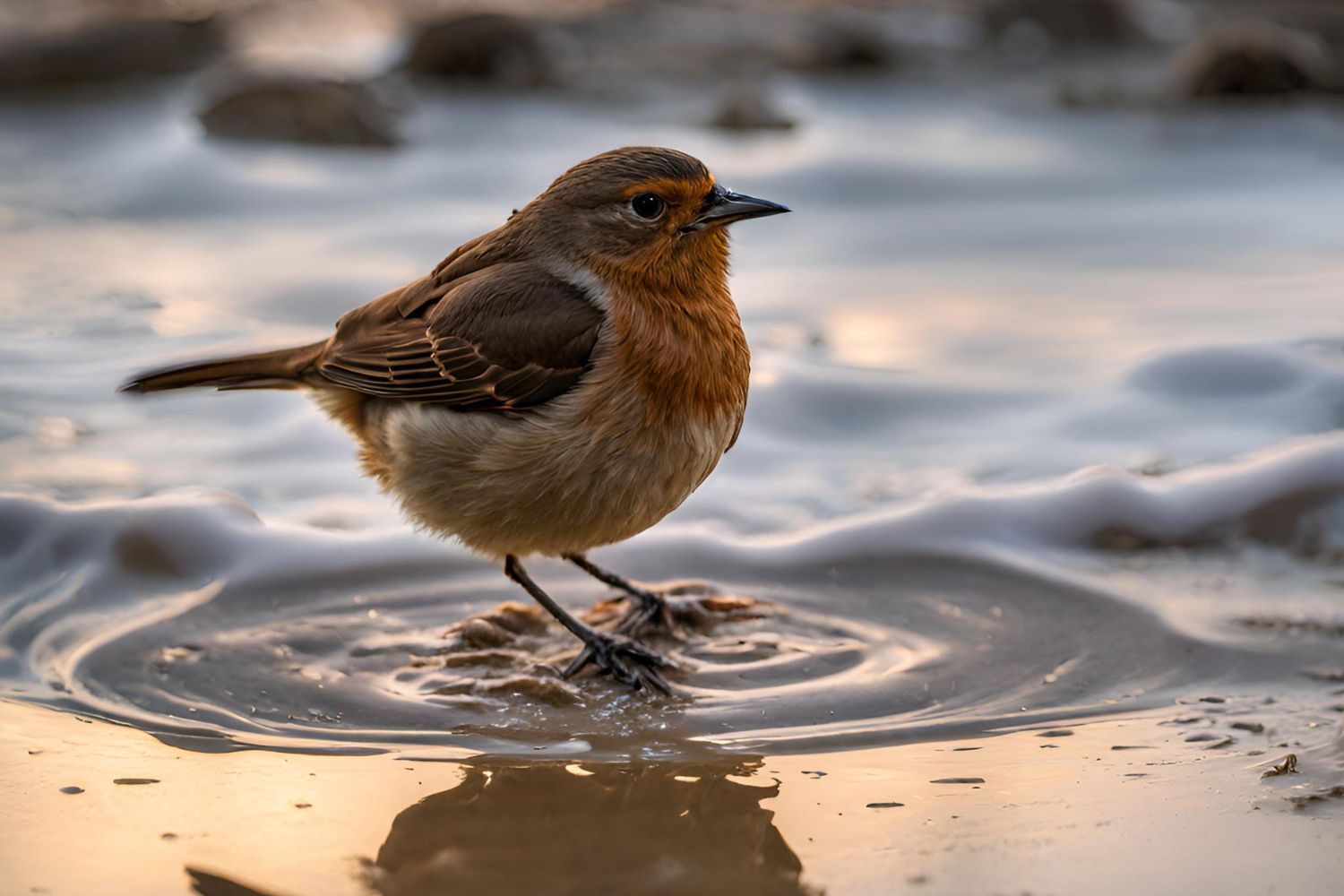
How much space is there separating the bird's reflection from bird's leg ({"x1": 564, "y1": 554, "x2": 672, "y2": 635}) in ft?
3.27

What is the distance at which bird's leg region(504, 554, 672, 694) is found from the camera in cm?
461

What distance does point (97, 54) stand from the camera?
12.5 meters

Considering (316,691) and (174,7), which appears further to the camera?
(174,7)

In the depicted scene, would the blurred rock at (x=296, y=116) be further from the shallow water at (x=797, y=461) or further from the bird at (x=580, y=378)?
the bird at (x=580, y=378)

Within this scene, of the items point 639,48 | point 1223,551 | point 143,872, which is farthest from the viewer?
point 639,48

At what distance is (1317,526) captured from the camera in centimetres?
562

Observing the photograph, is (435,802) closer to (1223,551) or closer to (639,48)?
(1223,551)

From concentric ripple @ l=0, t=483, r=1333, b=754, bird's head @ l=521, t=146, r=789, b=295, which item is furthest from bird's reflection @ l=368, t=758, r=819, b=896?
bird's head @ l=521, t=146, r=789, b=295

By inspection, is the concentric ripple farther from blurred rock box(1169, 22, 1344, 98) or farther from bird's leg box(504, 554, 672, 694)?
blurred rock box(1169, 22, 1344, 98)

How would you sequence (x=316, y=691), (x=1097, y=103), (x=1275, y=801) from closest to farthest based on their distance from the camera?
(x=1275, y=801), (x=316, y=691), (x=1097, y=103)

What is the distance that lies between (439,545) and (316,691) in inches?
47.6

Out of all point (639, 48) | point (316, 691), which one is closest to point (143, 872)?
point (316, 691)

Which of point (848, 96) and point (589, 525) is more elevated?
point (848, 96)

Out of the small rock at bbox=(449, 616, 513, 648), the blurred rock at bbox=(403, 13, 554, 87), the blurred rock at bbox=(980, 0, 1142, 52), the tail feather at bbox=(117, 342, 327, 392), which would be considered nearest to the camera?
the small rock at bbox=(449, 616, 513, 648)
